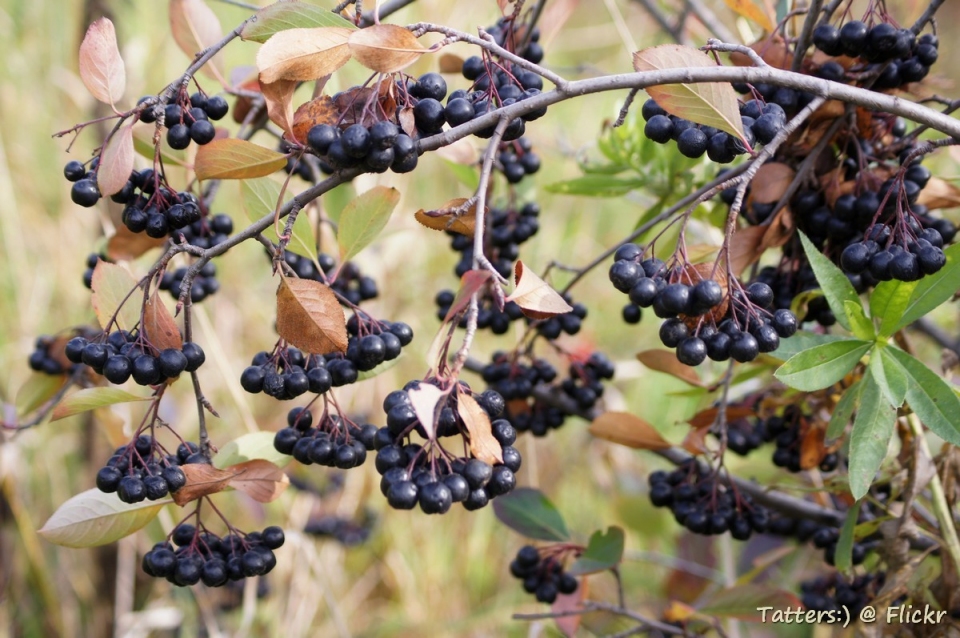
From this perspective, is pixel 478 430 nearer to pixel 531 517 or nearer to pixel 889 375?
pixel 889 375

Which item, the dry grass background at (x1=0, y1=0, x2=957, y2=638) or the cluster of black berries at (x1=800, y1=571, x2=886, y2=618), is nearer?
the cluster of black berries at (x1=800, y1=571, x2=886, y2=618)

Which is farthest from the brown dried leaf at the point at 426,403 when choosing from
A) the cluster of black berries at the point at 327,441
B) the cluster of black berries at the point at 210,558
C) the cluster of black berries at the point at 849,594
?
the cluster of black berries at the point at 849,594

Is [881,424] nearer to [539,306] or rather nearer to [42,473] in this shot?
[539,306]

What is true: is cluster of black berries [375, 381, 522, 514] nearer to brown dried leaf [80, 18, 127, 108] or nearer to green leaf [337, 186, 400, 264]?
green leaf [337, 186, 400, 264]

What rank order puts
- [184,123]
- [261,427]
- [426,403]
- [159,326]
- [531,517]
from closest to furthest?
[426,403]
[159,326]
[184,123]
[531,517]
[261,427]

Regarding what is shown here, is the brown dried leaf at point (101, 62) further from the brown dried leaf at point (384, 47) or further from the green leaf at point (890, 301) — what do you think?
the green leaf at point (890, 301)

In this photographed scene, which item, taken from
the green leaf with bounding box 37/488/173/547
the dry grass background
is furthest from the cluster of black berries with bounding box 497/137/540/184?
the dry grass background

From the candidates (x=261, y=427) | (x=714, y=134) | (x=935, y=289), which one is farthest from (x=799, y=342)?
(x=261, y=427)
